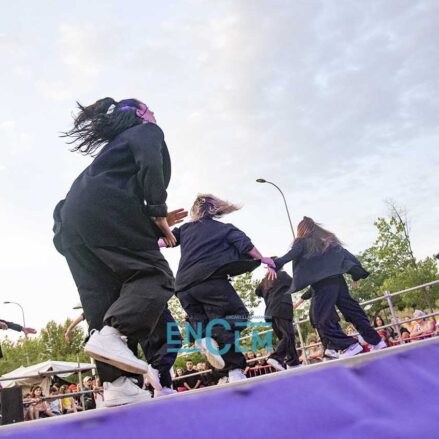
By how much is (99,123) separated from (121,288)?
1071mm

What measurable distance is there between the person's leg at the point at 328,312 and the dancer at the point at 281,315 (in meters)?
1.98

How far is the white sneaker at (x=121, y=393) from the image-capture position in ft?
8.15

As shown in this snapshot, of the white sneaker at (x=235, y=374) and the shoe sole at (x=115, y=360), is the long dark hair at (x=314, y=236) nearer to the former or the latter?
the white sneaker at (x=235, y=374)

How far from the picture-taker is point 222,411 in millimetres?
1029

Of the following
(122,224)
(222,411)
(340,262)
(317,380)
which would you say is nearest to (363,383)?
(317,380)

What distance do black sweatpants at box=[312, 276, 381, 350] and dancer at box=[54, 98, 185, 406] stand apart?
3954mm

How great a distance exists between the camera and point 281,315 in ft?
27.9

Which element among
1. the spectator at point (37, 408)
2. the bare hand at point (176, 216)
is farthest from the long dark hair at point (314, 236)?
the spectator at point (37, 408)

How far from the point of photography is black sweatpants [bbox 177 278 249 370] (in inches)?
176

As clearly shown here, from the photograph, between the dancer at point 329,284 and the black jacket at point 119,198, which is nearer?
the black jacket at point 119,198

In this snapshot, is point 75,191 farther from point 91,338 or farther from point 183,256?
point 183,256

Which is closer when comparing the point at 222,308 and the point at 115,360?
the point at 115,360

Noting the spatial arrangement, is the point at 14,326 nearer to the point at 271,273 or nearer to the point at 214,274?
the point at 214,274

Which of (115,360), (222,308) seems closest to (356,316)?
(222,308)
